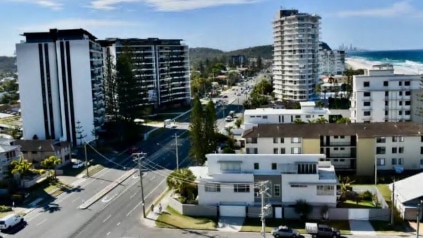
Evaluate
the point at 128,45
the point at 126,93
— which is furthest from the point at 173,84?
the point at 126,93

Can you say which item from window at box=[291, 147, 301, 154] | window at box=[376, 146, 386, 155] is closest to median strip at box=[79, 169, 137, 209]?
window at box=[291, 147, 301, 154]

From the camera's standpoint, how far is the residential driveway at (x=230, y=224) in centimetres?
4350

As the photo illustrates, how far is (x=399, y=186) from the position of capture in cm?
4862

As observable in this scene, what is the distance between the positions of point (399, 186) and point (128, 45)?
88.8 m

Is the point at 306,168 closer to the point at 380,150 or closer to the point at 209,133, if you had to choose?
the point at 380,150

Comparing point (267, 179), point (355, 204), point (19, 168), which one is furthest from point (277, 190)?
point (19, 168)

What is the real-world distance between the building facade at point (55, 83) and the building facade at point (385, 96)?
171ft

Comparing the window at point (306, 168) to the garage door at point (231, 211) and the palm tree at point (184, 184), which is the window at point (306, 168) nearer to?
the garage door at point (231, 211)

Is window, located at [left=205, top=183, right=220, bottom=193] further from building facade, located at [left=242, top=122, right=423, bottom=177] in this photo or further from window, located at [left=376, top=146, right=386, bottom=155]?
window, located at [left=376, top=146, right=386, bottom=155]

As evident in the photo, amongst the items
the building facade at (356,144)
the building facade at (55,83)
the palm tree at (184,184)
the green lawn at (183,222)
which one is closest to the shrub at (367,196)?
the building facade at (356,144)

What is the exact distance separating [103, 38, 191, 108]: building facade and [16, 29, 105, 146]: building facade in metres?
34.0

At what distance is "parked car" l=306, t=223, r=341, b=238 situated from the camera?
132 feet

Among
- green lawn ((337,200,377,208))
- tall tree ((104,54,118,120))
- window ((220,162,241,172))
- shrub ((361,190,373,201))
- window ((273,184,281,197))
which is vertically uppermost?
tall tree ((104,54,118,120))

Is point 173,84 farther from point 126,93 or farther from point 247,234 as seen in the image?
point 247,234
